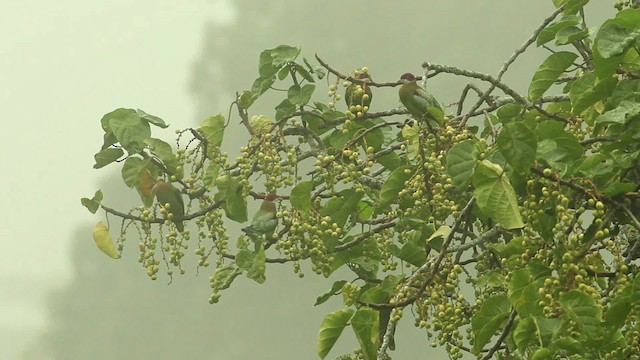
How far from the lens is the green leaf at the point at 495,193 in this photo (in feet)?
8.66

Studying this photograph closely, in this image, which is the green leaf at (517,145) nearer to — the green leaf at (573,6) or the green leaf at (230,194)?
the green leaf at (573,6)

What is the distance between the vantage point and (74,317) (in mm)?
29484

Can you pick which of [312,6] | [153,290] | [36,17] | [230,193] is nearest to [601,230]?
[230,193]

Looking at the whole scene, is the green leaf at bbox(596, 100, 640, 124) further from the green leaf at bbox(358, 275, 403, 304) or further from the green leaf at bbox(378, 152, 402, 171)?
the green leaf at bbox(378, 152, 402, 171)

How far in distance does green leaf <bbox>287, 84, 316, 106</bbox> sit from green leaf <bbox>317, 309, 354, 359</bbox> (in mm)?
934

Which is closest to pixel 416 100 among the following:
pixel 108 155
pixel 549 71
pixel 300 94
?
pixel 549 71

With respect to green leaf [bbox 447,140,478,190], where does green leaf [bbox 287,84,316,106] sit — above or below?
above

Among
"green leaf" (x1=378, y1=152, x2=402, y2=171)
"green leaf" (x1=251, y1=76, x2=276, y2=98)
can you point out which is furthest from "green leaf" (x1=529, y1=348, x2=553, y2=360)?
"green leaf" (x1=251, y1=76, x2=276, y2=98)

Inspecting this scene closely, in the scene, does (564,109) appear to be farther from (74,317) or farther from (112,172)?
(112,172)

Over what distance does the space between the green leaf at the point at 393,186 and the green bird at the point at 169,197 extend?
67 centimetres

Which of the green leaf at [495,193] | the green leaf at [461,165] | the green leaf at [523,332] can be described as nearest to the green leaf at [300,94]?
the green leaf at [461,165]

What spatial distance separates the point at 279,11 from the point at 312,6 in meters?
0.95

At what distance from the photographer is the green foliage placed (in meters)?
2.62

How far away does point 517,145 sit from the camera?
2.60 meters
